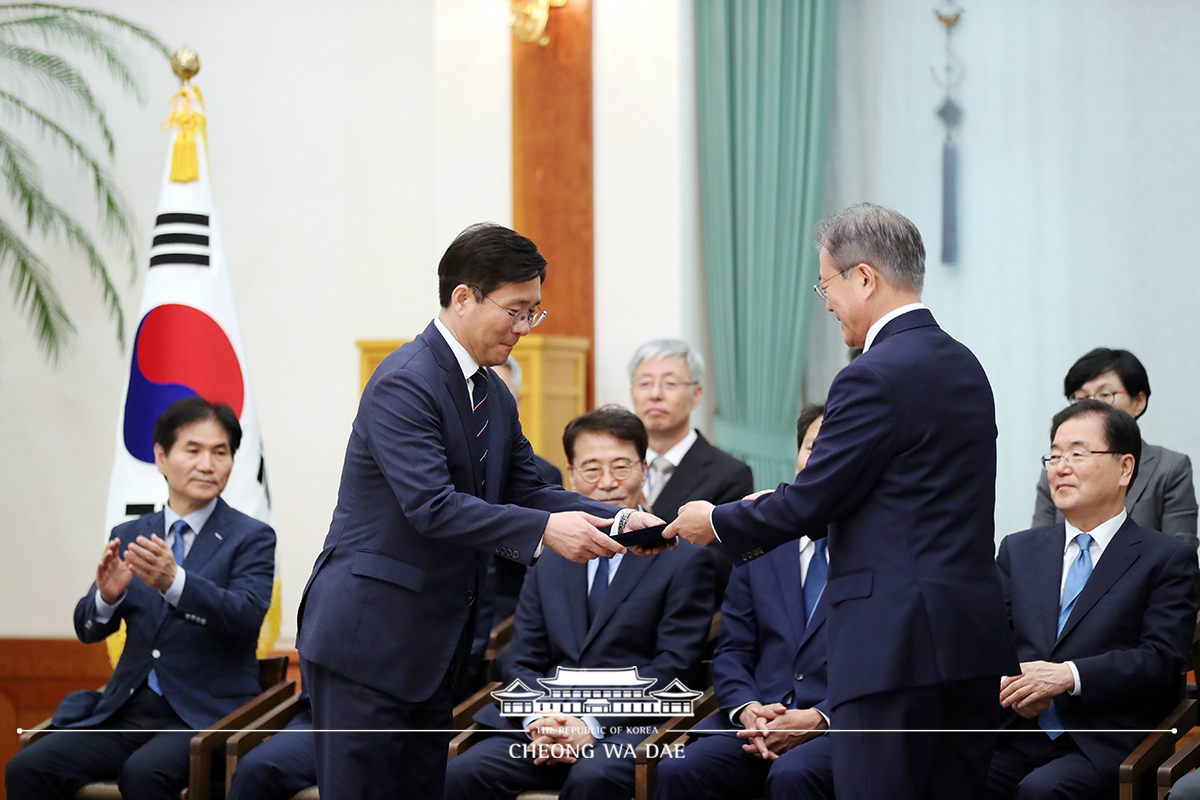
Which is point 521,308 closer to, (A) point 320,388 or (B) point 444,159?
(B) point 444,159

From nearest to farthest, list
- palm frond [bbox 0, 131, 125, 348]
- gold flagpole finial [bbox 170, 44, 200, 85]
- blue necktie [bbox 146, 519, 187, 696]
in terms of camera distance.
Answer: blue necktie [bbox 146, 519, 187, 696]
gold flagpole finial [bbox 170, 44, 200, 85]
palm frond [bbox 0, 131, 125, 348]

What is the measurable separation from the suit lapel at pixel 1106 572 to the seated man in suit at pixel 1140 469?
26.0 inches

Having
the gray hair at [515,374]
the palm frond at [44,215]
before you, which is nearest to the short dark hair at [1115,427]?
the gray hair at [515,374]

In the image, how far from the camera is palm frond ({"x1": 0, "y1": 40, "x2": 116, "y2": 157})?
5695mm

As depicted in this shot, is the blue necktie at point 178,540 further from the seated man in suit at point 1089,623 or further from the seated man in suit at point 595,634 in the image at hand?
the seated man in suit at point 1089,623

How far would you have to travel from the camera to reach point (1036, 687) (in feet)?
10.4

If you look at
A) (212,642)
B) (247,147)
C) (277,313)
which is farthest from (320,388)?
(212,642)

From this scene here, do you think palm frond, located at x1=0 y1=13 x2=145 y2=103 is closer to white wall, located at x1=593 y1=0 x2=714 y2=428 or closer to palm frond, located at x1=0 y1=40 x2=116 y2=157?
palm frond, located at x1=0 y1=40 x2=116 y2=157

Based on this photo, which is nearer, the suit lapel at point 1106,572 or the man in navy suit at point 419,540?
the man in navy suit at point 419,540

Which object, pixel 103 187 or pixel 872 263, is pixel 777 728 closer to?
pixel 872 263

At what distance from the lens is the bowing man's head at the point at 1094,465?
336 centimetres

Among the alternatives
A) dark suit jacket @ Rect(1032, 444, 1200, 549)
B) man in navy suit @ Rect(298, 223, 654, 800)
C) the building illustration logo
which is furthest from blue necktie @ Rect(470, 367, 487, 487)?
dark suit jacket @ Rect(1032, 444, 1200, 549)

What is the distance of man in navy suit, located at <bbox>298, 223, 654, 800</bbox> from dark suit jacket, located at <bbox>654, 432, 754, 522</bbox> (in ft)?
4.90

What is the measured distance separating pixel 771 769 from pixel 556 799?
59cm
